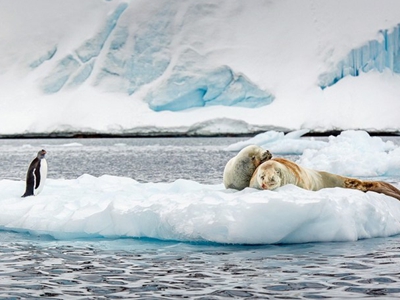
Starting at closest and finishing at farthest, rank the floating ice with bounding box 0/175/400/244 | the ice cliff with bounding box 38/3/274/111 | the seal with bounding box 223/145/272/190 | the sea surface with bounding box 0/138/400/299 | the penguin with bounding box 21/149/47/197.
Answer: the sea surface with bounding box 0/138/400/299 → the floating ice with bounding box 0/175/400/244 → the seal with bounding box 223/145/272/190 → the penguin with bounding box 21/149/47/197 → the ice cliff with bounding box 38/3/274/111

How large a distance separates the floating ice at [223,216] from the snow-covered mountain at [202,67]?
55.0m

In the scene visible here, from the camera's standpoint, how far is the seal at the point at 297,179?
8180mm

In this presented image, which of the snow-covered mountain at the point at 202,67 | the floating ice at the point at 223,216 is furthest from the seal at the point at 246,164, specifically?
the snow-covered mountain at the point at 202,67

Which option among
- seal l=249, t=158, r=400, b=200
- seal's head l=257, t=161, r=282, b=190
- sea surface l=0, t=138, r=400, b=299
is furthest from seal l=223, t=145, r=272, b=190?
sea surface l=0, t=138, r=400, b=299

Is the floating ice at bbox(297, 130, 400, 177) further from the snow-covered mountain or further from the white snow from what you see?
the snow-covered mountain

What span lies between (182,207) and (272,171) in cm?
143

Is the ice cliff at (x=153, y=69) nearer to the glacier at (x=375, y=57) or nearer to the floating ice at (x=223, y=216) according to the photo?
the glacier at (x=375, y=57)

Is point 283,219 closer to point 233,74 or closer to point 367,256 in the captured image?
point 367,256

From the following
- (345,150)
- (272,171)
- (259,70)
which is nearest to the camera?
(272,171)

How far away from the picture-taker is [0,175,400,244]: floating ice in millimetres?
6922

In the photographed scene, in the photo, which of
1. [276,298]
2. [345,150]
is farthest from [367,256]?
[345,150]

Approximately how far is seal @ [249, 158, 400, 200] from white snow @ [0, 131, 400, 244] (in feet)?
0.82

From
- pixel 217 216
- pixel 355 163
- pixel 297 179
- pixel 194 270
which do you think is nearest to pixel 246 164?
pixel 297 179

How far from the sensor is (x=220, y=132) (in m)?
66.4
